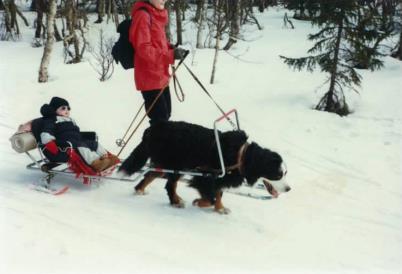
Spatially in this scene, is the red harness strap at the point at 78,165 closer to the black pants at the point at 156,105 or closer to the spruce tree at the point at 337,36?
the black pants at the point at 156,105

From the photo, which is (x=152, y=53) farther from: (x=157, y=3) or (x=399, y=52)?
(x=399, y=52)

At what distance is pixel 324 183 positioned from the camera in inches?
207

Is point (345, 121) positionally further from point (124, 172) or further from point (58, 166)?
point (58, 166)

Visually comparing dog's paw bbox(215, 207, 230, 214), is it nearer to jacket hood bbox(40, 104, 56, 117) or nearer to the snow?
the snow

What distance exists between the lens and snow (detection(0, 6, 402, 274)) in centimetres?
331

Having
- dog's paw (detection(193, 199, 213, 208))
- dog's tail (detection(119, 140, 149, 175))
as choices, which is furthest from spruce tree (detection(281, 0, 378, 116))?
dog's tail (detection(119, 140, 149, 175))

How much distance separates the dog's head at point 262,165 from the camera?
3857mm

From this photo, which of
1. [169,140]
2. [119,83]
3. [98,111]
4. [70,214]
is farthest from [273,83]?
[70,214]

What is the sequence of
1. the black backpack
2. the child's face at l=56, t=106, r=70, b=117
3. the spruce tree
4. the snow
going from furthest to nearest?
1. the spruce tree
2. the child's face at l=56, t=106, r=70, b=117
3. the black backpack
4. the snow

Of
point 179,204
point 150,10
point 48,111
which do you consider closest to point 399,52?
point 150,10

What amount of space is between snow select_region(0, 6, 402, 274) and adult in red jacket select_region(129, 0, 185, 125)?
3.24 feet

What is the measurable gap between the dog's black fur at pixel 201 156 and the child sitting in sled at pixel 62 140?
253 mm

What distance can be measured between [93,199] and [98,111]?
10.7 feet

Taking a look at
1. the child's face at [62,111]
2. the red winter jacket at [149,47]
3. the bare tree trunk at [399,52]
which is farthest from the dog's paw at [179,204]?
the bare tree trunk at [399,52]
